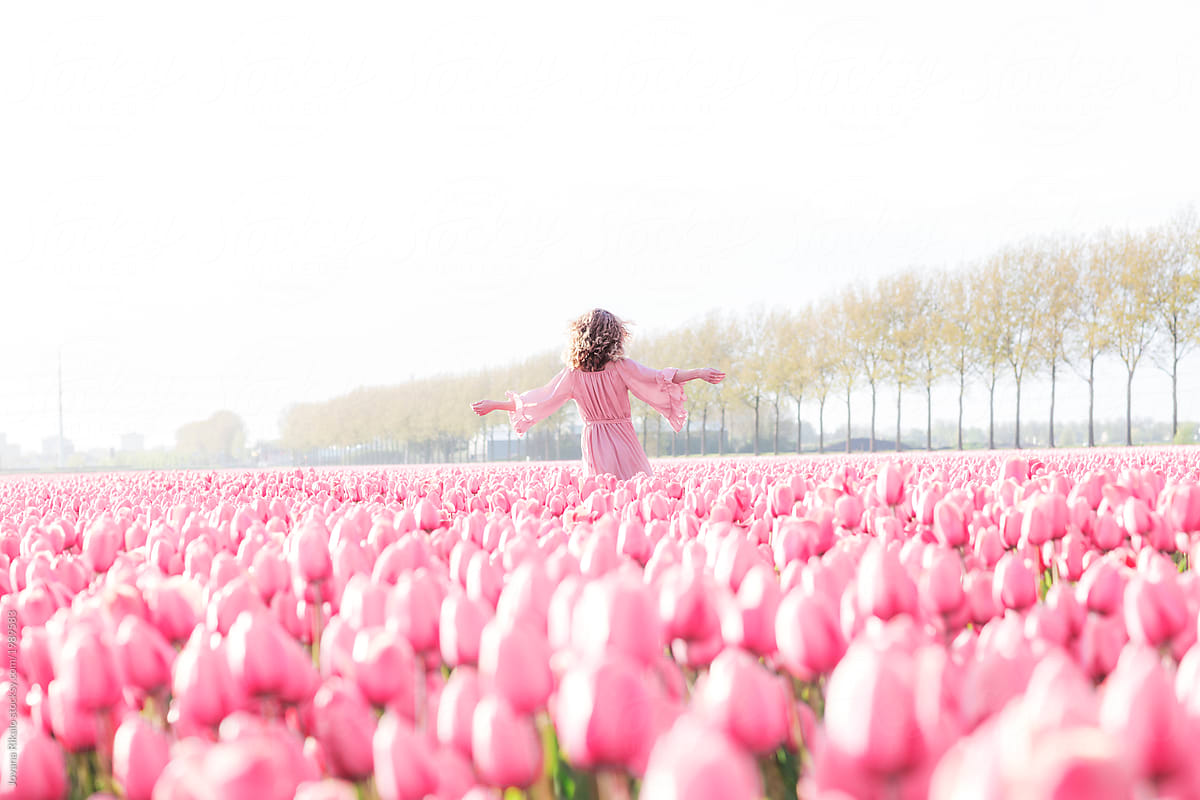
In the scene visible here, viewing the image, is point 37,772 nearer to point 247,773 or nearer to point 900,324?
point 247,773

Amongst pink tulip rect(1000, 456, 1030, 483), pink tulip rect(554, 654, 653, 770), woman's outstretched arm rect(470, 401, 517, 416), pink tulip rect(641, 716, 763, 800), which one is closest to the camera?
pink tulip rect(641, 716, 763, 800)

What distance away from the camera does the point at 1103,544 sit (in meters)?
2.12

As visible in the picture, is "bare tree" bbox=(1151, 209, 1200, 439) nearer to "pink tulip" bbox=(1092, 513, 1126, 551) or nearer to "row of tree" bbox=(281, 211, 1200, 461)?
"row of tree" bbox=(281, 211, 1200, 461)

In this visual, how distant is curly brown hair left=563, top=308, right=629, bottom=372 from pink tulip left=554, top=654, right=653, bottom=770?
7.14 metres

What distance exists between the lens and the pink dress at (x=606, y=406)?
7836 millimetres

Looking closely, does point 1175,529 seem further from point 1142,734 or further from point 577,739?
point 577,739

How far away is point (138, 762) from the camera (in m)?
0.92

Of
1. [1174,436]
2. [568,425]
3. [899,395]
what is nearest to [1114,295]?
[1174,436]

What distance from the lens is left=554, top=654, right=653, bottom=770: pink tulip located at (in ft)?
2.70

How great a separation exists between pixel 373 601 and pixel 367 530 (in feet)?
4.24

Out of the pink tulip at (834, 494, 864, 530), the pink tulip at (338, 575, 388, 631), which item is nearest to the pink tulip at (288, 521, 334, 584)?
the pink tulip at (338, 575, 388, 631)

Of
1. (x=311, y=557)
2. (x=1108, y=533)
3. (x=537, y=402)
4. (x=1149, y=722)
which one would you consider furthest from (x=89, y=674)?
(x=537, y=402)

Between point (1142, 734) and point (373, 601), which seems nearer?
point (1142, 734)

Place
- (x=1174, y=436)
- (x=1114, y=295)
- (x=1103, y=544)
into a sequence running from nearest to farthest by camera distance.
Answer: (x=1103, y=544), (x=1174, y=436), (x=1114, y=295)
